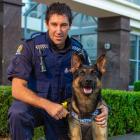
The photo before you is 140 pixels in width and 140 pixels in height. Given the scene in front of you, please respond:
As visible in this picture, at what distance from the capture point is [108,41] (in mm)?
20562

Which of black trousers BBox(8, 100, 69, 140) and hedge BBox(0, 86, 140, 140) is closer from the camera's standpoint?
black trousers BBox(8, 100, 69, 140)

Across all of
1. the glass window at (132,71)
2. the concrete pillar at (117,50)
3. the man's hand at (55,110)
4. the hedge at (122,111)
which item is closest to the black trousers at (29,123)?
the man's hand at (55,110)

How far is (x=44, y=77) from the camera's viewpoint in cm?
543

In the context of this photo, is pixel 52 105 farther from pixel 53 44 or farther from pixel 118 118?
pixel 118 118

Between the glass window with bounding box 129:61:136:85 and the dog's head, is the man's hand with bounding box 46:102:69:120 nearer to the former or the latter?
the dog's head

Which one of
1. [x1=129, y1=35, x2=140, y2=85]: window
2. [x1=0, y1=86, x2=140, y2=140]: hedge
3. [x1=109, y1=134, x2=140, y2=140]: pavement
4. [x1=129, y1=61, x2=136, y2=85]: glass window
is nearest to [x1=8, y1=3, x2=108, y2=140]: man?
[x1=0, y1=86, x2=140, y2=140]: hedge

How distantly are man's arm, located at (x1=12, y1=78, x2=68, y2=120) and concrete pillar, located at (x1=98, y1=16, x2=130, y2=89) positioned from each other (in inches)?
592

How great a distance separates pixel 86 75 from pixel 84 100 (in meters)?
0.31

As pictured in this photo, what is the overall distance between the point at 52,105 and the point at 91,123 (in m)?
0.66

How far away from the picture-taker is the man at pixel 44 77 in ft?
16.8

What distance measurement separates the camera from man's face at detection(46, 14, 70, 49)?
5207 mm

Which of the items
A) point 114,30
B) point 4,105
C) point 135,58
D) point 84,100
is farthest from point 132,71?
point 84,100

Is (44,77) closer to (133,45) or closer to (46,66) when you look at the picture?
(46,66)

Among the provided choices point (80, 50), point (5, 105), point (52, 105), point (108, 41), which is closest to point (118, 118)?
point (5, 105)
